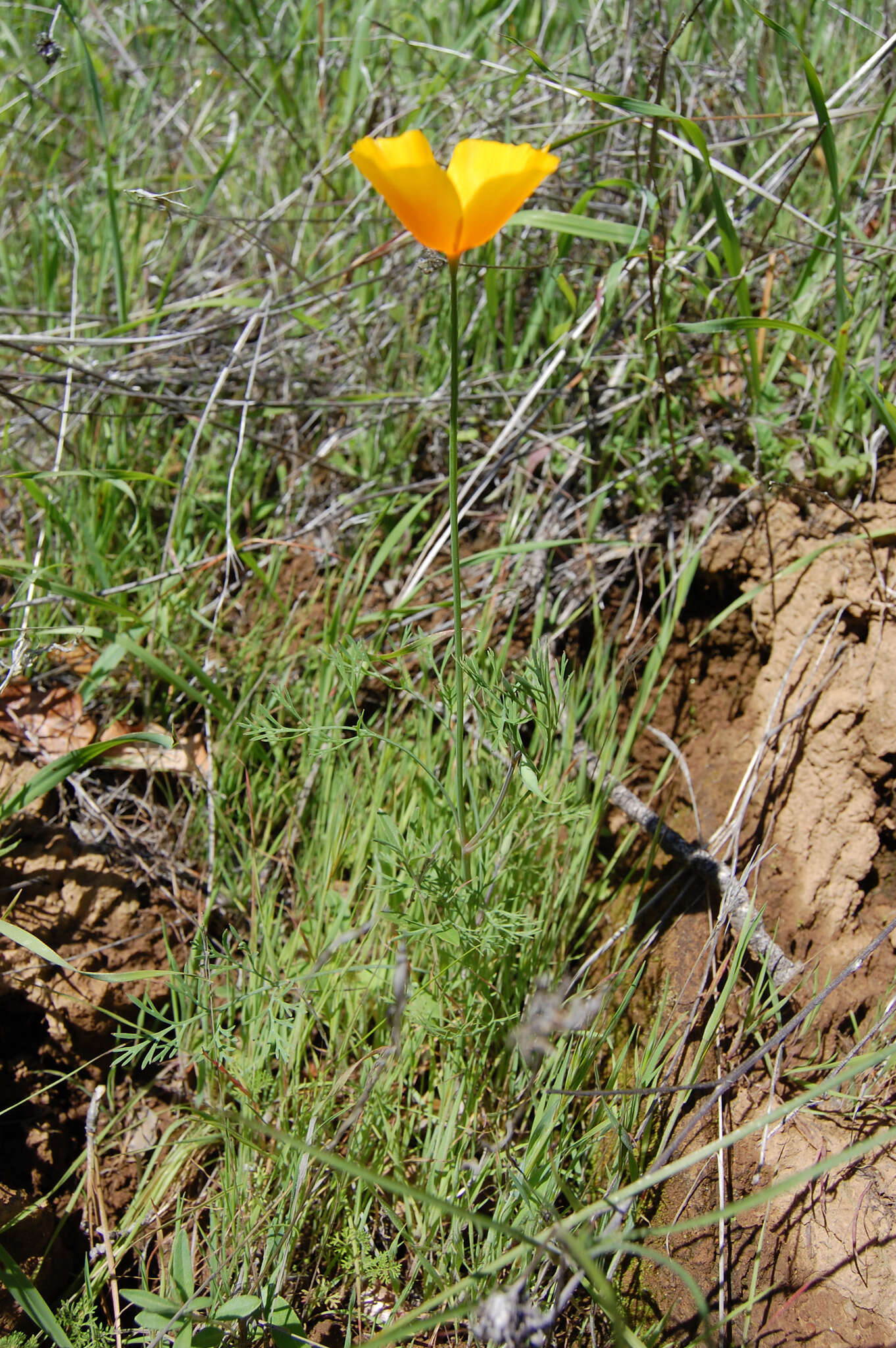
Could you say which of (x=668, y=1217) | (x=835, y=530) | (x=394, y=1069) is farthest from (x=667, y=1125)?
(x=835, y=530)

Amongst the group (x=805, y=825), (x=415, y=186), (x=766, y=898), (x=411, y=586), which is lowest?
(x=766, y=898)

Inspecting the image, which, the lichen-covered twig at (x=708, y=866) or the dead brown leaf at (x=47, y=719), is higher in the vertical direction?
the lichen-covered twig at (x=708, y=866)

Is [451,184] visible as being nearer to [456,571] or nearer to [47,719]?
[456,571]

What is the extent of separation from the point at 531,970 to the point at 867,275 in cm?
182

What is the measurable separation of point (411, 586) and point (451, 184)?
1169 millimetres

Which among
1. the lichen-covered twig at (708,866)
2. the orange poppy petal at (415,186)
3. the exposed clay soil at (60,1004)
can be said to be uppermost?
the orange poppy petal at (415,186)

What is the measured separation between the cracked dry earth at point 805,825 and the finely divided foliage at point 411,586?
5 centimetres

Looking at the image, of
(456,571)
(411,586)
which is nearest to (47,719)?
(411,586)

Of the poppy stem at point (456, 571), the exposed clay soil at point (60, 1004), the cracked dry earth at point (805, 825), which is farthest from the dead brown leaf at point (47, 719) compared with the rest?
the cracked dry earth at point (805, 825)

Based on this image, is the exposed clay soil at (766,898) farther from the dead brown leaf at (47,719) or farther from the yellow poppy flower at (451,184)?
the yellow poppy flower at (451,184)

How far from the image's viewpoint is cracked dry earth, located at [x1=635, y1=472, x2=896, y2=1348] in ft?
4.24

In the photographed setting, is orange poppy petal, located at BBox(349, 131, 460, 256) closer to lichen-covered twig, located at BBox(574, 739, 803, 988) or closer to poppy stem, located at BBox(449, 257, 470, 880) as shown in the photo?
poppy stem, located at BBox(449, 257, 470, 880)

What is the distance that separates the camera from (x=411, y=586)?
6.97 feet

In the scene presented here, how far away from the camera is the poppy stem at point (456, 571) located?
1.10 metres
